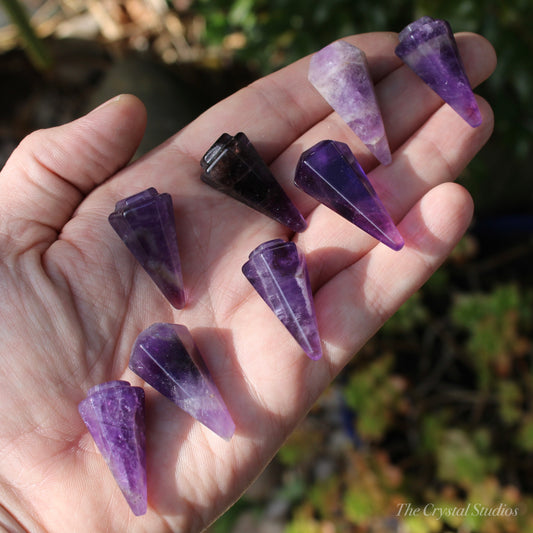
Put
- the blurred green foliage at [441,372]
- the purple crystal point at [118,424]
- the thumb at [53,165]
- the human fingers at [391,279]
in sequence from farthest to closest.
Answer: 1. the blurred green foliage at [441,372]
2. the thumb at [53,165]
3. the human fingers at [391,279]
4. the purple crystal point at [118,424]

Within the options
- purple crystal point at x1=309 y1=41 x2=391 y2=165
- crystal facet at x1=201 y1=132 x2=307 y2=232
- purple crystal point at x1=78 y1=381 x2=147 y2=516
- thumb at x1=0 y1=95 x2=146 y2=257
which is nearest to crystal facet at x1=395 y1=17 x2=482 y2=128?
purple crystal point at x1=309 y1=41 x2=391 y2=165

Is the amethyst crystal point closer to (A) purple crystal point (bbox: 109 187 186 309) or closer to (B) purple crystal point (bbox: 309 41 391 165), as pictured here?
(A) purple crystal point (bbox: 109 187 186 309)

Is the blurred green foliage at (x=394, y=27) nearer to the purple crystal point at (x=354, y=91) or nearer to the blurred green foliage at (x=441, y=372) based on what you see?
the blurred green foliage at (x=441, y=372)

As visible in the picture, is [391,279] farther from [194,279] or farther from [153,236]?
[153,236]

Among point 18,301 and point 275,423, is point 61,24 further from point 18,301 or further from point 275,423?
point 275,423

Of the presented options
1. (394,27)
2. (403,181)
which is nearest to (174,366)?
(403,181)

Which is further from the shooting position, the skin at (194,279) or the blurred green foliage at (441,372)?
the blurred green foliage at (441,372)

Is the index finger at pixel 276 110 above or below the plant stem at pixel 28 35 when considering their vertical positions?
below

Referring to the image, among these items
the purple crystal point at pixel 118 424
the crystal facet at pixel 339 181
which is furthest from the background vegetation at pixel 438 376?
the purple crystal point at pixel 118 424
